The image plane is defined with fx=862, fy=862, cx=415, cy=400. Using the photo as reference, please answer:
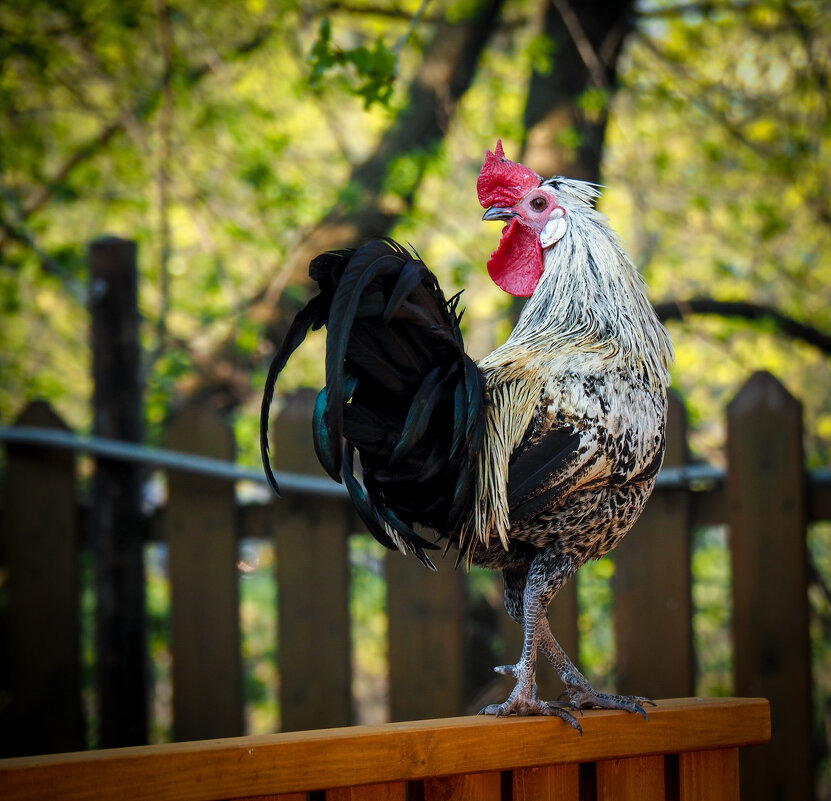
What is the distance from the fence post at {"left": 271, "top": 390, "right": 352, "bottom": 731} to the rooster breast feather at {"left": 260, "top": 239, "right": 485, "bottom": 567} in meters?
1.20

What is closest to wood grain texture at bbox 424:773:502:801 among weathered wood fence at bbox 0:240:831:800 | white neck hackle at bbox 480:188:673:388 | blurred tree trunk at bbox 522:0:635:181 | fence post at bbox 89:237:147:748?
white neck hackle at bbox 480:188:673:388

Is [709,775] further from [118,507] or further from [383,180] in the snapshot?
[383,180]

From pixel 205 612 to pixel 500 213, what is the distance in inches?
70.7

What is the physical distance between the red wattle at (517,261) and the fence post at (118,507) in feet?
5.31

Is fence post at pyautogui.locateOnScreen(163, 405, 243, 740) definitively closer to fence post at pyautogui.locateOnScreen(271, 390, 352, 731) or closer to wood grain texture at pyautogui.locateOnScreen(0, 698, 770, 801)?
fence post at pyautogui.locateOnScreen(271, 390, 352, 731)

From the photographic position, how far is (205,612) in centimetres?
294

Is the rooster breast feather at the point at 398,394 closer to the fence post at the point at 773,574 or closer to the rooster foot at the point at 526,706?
the rooster foot at the point at 526,706

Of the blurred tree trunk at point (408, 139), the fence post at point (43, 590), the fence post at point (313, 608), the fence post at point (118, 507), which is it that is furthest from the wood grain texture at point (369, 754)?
the blurred tree trunk at point (408, 139)

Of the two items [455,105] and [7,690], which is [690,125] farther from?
[7,690]

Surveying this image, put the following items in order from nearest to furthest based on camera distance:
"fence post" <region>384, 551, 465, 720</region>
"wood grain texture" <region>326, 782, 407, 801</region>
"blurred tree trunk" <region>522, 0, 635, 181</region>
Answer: "wood grain texture" <region>326, 782, 407, 801</region>
"fence post" <region>384, 551, 465, 720</region>
"blurred tree trunk" <region>522, 0, 635, 181</region>

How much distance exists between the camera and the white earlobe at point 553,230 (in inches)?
72.6

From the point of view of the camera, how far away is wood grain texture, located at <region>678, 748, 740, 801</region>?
1.73 metres

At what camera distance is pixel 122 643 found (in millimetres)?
2916

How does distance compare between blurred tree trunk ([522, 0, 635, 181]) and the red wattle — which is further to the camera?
blurred tree trunk ([522, 0, 635, 181])
